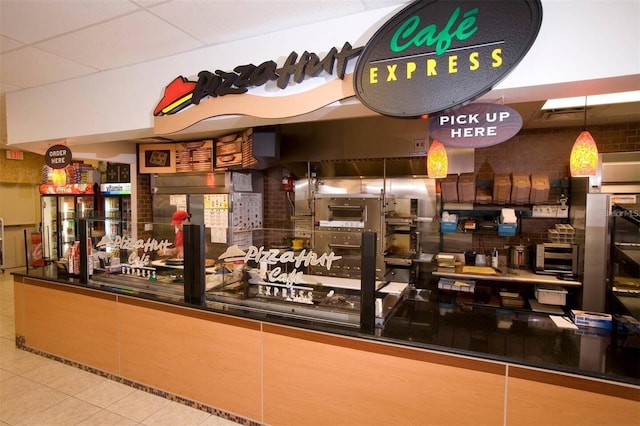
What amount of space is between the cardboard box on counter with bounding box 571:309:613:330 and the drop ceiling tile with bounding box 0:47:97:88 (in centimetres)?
459

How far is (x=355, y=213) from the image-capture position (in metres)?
4.85

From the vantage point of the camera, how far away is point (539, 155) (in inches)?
186

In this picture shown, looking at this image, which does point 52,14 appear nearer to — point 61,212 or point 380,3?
point 380,3

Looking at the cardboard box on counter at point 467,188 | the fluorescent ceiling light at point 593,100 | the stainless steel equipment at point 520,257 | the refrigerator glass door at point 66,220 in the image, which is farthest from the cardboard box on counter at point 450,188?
the refrigerator glass door at point 66,220

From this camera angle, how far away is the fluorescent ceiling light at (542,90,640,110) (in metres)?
3.44

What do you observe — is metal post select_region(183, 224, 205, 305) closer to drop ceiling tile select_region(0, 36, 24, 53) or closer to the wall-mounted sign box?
the wall-mounted sign box

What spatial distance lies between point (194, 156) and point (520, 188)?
4748 millimetres

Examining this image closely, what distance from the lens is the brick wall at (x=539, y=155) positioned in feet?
14.6

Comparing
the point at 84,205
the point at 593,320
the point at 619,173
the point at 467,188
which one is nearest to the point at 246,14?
the point at 593,320

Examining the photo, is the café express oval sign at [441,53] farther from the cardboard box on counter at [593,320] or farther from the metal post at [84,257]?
the metal post at [84,257]

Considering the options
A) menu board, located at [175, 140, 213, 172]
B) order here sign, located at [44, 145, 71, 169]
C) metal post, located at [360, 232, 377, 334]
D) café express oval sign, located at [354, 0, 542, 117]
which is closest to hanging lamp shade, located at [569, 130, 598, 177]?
café express oval sign, located at [354, 0, 542, 117]

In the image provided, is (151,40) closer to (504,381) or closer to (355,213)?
(355,213)

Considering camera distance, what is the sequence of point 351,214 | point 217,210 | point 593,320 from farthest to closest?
point 217,210 < point 351,214 < point 593,320

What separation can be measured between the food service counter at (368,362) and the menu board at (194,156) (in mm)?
2506
